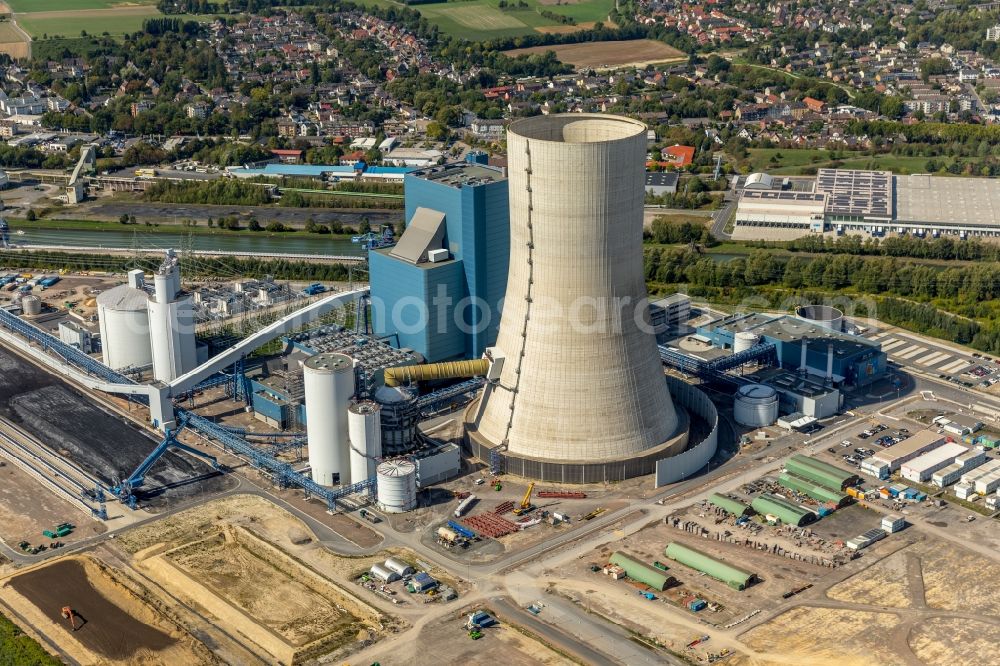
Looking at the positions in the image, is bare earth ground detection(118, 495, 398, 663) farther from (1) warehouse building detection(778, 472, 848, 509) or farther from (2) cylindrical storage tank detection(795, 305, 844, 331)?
(2) cylindrical storage tank detection(795, 305, 844, 331)

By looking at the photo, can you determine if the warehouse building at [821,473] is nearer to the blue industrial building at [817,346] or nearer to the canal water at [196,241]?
the blue industrial building at [817,346]

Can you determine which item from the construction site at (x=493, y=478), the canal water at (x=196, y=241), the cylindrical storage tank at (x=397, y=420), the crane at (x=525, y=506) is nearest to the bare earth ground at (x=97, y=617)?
the construction site at (x=493, y=478)

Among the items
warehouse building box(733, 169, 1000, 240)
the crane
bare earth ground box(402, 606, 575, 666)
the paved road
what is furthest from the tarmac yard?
warehouse building box(733, 169, 1000, 240)

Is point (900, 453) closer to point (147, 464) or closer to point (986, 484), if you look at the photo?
point (986, 484)

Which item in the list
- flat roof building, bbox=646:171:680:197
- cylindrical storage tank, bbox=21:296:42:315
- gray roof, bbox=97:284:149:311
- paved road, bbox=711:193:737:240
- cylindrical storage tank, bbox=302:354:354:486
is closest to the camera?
cylindrical storage tank, bbox=302:354:354:486

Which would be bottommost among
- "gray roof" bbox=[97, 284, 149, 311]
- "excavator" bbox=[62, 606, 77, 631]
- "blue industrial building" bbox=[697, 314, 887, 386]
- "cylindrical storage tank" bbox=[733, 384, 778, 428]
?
"excavator" bbox=[62, 606, 77, 631]

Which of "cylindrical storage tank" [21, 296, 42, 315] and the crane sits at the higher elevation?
"cylindrical storage tank" [21, 296, 42, 315]

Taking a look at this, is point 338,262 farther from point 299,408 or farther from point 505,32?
point 505,32
